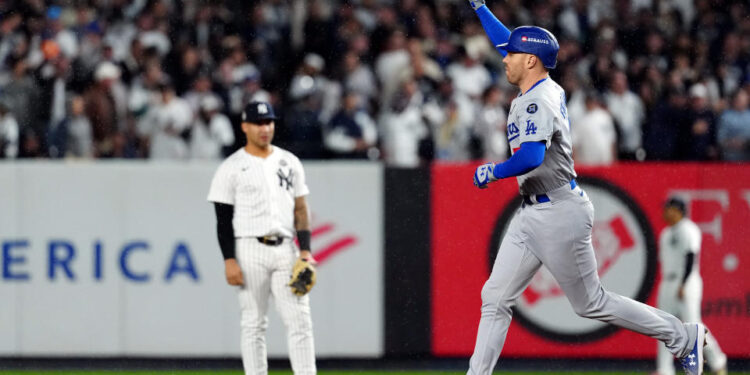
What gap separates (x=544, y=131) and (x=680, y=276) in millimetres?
4264

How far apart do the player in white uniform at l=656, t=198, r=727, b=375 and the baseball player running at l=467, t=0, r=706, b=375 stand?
333 centimetres

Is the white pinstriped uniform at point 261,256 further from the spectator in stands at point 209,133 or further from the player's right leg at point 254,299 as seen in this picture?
the spectator in stands at point 209,133

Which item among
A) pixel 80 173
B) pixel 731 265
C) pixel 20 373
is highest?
pixel 80 173

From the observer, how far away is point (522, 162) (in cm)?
635

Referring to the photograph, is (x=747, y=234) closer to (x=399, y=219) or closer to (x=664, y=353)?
(x=664, y=353)

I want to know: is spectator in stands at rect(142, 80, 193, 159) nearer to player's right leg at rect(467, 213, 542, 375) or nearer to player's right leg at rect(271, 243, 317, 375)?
player's right leg at rect(271, 243, 317, 375)

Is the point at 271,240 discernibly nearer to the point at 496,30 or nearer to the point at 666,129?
the point at 496,30

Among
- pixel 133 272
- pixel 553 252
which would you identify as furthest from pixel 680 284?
pixel 133 272

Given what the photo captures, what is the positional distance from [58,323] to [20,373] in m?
0.59

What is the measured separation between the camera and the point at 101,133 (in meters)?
13.5

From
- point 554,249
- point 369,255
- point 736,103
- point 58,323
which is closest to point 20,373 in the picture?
point 58,323

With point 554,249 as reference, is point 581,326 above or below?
below

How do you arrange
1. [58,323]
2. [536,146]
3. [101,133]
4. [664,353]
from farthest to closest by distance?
[101,133] → [58,323] → [664,353] → [536,146]

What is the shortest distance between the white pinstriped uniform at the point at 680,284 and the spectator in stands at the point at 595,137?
12.3ft
